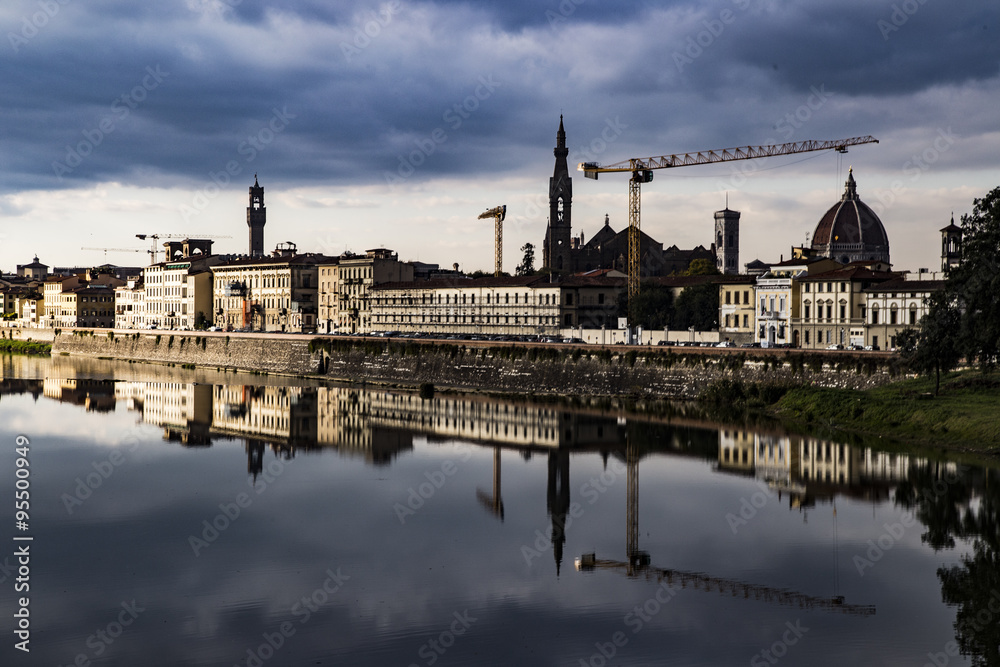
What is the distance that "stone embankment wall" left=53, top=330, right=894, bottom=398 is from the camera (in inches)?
2240

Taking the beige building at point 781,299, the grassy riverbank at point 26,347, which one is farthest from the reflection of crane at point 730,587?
the grassy riverbank at point 26,347

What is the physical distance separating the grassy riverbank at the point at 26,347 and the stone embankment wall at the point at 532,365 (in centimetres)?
3440

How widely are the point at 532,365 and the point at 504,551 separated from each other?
1728 inches

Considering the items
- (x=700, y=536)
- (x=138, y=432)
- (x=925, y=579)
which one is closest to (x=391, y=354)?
(x=138, y=432)

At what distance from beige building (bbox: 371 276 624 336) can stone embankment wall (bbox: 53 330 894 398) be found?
55.9 feet

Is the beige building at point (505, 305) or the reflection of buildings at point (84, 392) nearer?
the reflection of buildings at point (84, 392)

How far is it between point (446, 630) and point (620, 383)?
45.0 m

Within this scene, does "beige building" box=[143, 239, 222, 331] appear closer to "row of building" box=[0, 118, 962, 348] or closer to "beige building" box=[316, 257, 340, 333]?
"row of building" box=[0, 118, 962, 348]

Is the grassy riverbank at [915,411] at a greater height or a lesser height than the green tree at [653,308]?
lesser

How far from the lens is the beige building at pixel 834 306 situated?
236ft

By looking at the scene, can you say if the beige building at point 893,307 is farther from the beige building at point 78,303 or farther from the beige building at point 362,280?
the beige building at point 78,303

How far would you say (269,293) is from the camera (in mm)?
129875

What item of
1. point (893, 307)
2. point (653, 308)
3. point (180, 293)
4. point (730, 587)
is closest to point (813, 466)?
point (730, 587)

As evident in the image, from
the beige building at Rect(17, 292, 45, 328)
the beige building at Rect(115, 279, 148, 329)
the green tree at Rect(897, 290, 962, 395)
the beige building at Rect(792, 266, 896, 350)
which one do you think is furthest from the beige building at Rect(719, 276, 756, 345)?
the beige building at Rect(17, 292, 45, 328)
